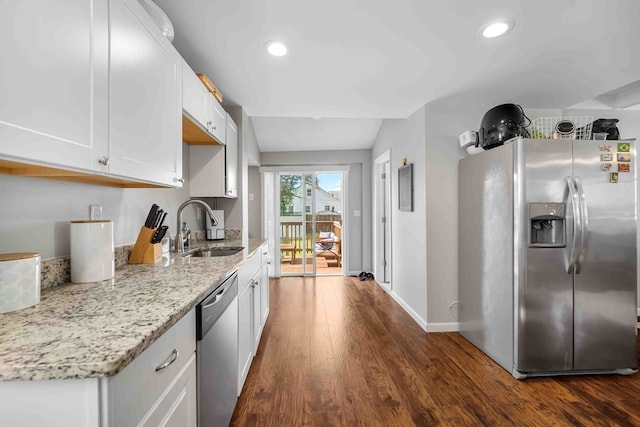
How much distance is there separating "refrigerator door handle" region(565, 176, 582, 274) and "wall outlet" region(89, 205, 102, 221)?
2.88 m

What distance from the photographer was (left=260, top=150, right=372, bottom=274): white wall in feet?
16.3

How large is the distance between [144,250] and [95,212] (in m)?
0.32

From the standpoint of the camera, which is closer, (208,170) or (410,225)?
(208,170)

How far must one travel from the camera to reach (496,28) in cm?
175

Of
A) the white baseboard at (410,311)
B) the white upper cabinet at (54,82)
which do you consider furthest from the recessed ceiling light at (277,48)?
the white baseboard at (410,311)

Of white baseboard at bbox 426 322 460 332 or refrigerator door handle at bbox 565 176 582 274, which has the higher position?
refrigerator door handle at bbox 565 176 582 274

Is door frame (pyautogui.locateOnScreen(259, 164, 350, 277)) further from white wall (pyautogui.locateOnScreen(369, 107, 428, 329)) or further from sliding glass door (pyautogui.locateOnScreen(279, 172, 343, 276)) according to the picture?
white wall (pyautogui.locateOnScreen(369, 107, 428, 329))

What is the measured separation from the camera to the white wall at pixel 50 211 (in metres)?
0.98

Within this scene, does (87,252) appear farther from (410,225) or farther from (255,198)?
(255,198)

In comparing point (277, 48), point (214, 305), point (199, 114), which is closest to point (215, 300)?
point (214, 305)

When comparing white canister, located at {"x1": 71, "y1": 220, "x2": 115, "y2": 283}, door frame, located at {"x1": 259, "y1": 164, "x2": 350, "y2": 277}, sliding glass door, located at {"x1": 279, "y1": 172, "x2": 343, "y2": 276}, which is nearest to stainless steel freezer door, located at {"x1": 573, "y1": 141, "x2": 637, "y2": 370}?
white canister, located at {"x1": 71, "y1": 220, "x2": 115, "y2": 283}

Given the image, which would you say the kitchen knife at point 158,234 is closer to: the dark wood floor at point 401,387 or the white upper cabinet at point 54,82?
the white upper cabinet at point 54,82

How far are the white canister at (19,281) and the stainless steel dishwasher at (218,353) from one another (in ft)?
1.57

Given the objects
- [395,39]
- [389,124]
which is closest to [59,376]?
[395,39]
